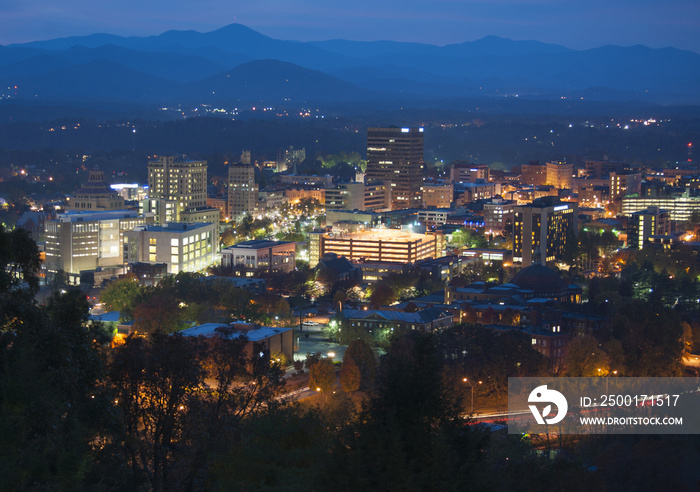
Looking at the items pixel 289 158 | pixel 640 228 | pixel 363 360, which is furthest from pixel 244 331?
pixel 289 158

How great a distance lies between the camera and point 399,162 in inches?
2188

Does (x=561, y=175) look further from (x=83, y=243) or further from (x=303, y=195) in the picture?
(x=83, y=243)

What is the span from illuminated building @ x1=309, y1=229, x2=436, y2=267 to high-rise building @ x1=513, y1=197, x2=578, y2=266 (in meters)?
3.22

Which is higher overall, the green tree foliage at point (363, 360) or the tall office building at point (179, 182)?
the tall office building at point (179, 182)

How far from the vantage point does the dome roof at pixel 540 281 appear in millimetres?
27953

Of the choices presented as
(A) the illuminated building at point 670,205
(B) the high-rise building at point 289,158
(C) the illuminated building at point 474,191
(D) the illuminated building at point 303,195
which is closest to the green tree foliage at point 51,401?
(A) the illuminated building at point 670,205

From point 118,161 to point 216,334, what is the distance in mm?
60429

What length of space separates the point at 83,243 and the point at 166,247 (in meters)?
2.94

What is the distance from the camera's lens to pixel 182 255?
3494 cm

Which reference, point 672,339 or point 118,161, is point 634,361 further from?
point 118,161

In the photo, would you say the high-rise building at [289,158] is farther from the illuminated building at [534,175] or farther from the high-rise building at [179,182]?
the high-rise building at [179,182]

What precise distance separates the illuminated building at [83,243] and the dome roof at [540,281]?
13228 millimetres

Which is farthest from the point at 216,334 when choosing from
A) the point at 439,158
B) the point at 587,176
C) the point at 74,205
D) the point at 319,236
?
the point at 439,158

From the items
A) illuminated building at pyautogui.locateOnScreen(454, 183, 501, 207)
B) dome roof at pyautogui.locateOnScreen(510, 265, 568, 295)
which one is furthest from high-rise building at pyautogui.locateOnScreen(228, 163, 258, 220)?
dome roof at pyautogui.locateOnScreen(510, 265, 568, 295)
